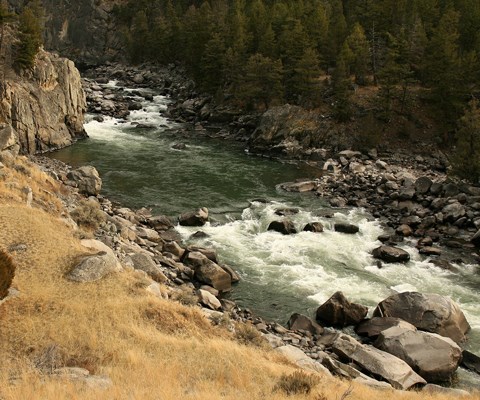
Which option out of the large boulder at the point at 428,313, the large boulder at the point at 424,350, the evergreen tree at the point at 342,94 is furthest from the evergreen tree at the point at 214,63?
the large boulder at the point at 424,350

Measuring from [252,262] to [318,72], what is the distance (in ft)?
130

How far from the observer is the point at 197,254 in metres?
28.4

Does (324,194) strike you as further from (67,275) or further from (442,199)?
(67,275)

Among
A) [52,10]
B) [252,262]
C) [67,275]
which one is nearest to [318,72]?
[252,262]

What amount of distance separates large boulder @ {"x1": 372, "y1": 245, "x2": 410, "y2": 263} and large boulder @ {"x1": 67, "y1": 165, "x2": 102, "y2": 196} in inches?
870

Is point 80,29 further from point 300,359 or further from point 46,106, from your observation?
point 300,359

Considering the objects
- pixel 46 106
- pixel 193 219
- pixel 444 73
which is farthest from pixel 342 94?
pixel 46 106

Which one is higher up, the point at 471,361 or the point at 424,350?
the point at 424,350

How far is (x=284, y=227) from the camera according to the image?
3472cm

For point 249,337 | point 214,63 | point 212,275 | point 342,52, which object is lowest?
point 212,275

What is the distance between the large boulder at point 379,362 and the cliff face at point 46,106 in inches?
1576

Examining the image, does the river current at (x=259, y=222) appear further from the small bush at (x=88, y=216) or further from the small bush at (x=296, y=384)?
the small bush at (x=296, y=384)

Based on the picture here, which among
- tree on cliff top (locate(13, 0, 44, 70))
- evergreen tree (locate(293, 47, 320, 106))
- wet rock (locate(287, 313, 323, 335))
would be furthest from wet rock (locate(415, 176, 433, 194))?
tree on cliff top (locate(13, 0, 44, 70))

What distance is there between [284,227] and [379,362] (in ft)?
52.8
